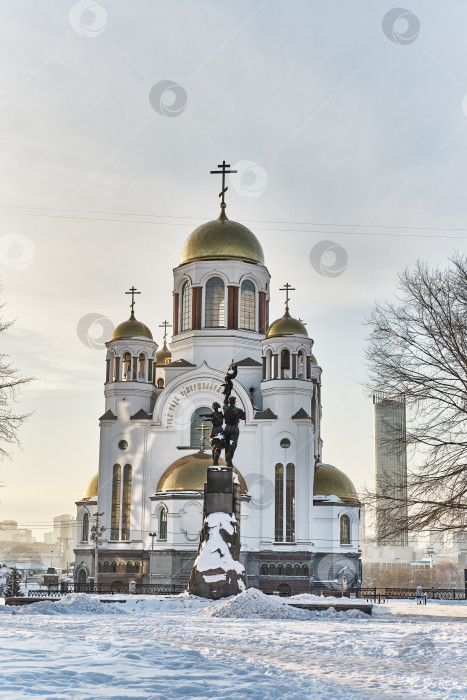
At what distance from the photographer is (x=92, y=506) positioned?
153ft

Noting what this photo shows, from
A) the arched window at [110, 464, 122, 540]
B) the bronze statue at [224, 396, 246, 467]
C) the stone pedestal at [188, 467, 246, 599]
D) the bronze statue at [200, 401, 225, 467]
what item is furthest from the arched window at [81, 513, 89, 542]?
the stone pedestal at [188, 467, 246, 599]

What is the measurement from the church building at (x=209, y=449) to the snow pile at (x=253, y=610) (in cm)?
2374

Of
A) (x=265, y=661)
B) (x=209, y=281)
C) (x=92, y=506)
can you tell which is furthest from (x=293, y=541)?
(x=265, y=661)

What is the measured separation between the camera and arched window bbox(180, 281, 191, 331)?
48.2m

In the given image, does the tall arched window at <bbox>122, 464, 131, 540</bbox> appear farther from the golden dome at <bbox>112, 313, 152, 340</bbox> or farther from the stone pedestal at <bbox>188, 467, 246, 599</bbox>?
the stone pedestal at <bbox>188, 467, 246, 599</bbox>

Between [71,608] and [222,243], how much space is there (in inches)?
1343

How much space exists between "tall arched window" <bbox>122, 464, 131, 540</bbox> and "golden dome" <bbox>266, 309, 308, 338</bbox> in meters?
10.0

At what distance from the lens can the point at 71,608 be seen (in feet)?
52.2

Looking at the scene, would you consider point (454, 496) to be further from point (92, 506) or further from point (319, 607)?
point (92, 506)

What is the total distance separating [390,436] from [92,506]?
31.8 metres

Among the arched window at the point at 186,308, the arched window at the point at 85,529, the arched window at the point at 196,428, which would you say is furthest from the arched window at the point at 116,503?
the arched window at the point at 186,308

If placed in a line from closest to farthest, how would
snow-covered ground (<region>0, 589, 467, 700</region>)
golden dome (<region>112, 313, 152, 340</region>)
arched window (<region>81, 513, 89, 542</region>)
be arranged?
snow-covered ground (<region>0, 589, 467, 700</region>), arched window (<region>81, 513, 89, 542</region>), golden dome (<region>112, 313, 152, 340</region>)

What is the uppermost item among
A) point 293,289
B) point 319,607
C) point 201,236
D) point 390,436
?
point 201,236

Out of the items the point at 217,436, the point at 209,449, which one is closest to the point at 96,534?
the point at 209,449
